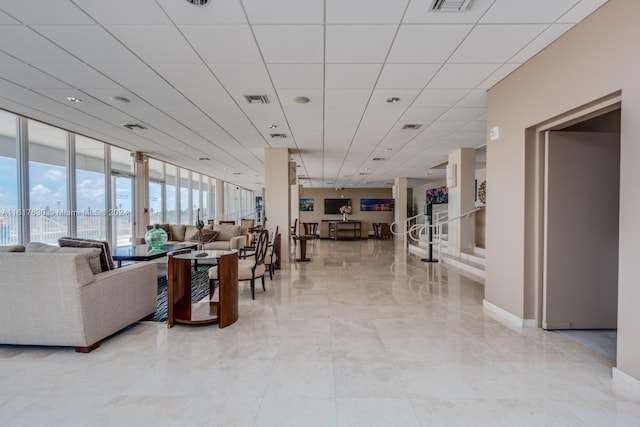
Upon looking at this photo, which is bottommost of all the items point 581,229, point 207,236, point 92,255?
point 207,236

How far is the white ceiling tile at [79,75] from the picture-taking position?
3422 mm

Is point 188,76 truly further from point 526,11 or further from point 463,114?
point 463,114

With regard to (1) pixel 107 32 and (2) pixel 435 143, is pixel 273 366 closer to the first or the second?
(1) pixel 107 32

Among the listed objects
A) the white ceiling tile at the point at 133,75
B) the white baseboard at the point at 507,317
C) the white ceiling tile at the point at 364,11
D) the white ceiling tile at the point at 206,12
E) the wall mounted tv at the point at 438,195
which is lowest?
the white baseboard at the point at 507,317

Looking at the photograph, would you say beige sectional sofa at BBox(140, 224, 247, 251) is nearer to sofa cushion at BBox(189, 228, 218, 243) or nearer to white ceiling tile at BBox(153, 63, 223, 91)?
sofa cushion at BBox(189, 228, 218, 243)

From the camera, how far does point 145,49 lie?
9.99 ft

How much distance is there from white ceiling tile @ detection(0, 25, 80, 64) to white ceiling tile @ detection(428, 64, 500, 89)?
395cm

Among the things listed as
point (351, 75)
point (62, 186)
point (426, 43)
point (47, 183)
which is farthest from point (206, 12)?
point (62, 186)

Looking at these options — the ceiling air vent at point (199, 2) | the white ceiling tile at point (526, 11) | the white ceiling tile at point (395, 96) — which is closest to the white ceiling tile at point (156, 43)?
the ceiling air vent at point (199, 2)

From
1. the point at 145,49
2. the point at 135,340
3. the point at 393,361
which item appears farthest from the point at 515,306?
the point at 145,49

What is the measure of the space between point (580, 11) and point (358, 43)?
1755 millimetres

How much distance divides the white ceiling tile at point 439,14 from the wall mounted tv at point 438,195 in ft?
39.1

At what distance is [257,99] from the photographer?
14.1 feet

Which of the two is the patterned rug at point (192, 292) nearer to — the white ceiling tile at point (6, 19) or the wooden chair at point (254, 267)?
the wooden chair at point (254, 267)
